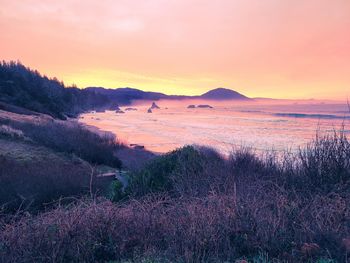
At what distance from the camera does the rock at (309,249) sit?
465 cm

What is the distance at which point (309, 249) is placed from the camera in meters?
4.67

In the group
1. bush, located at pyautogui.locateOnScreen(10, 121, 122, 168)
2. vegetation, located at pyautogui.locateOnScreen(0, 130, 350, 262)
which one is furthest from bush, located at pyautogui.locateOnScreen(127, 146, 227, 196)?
bush, located at pyautogui.locateOnScreen(10, 121, 122, 168)

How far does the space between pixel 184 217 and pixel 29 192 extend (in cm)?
895

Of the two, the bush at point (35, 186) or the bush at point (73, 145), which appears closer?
the bush at point (35, 186)

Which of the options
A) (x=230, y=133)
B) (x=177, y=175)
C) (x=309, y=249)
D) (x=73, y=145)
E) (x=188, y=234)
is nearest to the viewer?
(x=309, y=249)

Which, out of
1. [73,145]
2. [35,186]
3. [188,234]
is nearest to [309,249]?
[188,234]

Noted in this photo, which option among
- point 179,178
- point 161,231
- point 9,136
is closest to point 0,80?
point 9,136

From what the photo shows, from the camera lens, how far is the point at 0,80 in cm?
7056

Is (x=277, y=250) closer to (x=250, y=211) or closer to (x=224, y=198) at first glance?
(x=250, y=211)

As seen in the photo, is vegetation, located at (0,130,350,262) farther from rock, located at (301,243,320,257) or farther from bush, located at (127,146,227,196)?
bush, located at (127,146,227,196)

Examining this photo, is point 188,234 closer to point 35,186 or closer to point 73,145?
point 35,186

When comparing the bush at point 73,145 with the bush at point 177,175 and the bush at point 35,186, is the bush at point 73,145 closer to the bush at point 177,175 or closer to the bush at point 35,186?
the bush at point 35,186

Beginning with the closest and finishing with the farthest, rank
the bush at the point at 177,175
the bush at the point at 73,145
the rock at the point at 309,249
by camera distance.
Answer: the rock at the point at 309,249, the bush at the point at 177,175, the bush at the point at 73,145

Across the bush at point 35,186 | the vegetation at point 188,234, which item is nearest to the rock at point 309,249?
the vegetation at point 188,234
